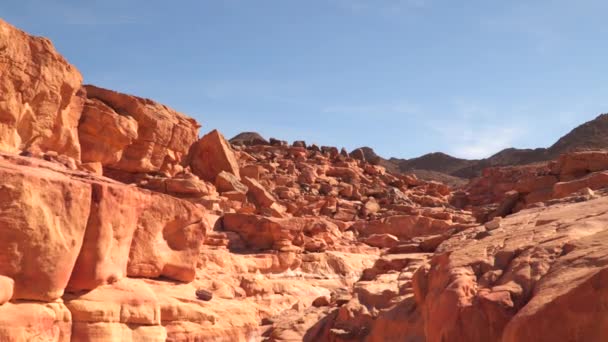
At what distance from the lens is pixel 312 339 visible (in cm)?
1352

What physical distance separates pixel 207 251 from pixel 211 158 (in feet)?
31.8

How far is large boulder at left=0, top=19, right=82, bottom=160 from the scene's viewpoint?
47.4ft

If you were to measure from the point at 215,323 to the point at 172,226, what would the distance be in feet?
6.97

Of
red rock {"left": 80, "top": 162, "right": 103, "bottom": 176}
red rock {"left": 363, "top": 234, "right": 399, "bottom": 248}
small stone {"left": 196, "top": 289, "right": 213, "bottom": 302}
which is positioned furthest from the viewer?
red rock {"left": 363, "top": 234, "right": 399, "bottom": 248}

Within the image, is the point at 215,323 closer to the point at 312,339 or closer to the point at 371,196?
the point at 312,339

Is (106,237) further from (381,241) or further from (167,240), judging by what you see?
(381,241)

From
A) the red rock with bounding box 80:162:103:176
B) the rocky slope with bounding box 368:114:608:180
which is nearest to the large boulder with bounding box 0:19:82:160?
the red rock with bounding box 80:162:103:176

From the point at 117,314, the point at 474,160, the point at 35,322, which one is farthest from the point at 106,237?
the point at 474,160

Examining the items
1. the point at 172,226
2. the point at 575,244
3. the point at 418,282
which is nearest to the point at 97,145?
the point at 172,226

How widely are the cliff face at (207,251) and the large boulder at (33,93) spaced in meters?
0.04

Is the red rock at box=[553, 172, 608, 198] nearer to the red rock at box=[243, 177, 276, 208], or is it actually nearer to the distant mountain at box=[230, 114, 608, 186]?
the red rock at box=[243, 177, 276, 208]

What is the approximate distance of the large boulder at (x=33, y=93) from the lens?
1444cm

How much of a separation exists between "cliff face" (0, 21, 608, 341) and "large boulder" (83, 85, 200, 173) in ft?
0.20

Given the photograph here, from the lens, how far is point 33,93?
15398 mm
